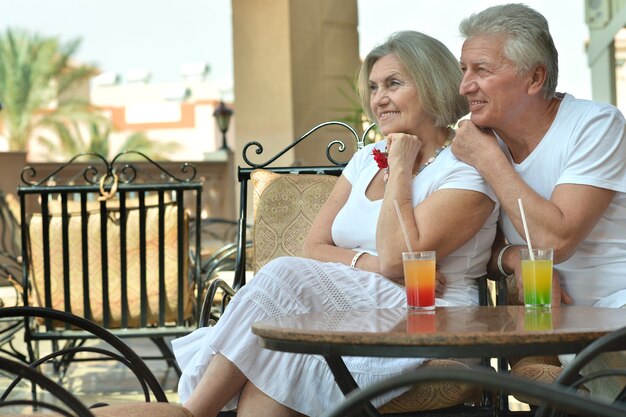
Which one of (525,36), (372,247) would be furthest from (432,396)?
(525,36)

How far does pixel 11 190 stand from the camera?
30.9 feet

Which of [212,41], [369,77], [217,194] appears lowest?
[217,194]

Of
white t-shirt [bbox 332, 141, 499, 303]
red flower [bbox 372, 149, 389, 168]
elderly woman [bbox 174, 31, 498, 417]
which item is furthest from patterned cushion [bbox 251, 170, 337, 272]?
red flower [bbox 372, 149, 389, 168]

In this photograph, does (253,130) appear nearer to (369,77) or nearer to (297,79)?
(297,79)

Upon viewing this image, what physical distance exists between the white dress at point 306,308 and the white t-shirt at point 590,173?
0.51 feet

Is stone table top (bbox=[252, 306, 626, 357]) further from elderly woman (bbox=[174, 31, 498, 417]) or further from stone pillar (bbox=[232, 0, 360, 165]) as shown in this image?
stone pillar (bbox=[232, 0, 360, 165])

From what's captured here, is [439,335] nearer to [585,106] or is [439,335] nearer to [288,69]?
[585,106]

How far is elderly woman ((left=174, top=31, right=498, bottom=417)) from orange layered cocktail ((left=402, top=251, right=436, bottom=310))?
0.76ft

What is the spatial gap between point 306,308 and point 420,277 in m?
0.40

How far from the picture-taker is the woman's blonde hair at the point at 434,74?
103 inches

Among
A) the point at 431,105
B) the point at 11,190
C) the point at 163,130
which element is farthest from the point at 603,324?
the point at 163,130

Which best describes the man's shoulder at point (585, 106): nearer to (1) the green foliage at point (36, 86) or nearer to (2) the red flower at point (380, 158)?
(2) the red flower at point (380, 158)

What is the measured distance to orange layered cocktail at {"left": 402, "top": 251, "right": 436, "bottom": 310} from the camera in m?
1.95

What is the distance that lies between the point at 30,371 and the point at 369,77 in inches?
58.1
